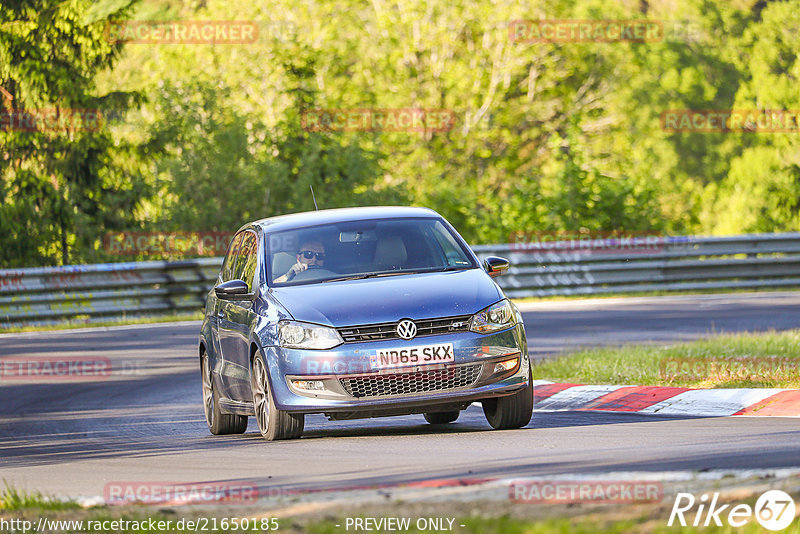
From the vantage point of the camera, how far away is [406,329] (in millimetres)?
8781

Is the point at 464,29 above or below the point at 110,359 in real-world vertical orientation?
above

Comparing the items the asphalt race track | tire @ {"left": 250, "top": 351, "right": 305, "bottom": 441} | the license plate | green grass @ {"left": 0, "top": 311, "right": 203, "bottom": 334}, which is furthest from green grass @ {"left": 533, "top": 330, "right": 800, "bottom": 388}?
green grass @ {"left": 0, "top": 311, "right": 203, "bottom": 334}

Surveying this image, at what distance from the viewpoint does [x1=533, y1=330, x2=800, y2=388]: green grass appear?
442 inches

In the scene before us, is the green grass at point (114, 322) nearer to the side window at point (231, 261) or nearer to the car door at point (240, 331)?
the side window at point (231, 261)

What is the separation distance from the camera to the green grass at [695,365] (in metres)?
11.2

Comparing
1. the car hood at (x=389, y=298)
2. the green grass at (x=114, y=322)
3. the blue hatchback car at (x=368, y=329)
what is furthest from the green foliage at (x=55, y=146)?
the car hood at (x=389, y=298)

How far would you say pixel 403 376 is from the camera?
345 inches

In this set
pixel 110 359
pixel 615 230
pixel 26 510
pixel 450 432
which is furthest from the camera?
pixel 615 230

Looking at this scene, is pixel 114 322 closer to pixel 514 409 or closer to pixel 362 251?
pixel 362 251

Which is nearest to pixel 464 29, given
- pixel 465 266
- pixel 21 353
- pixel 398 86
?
pixel 398 86

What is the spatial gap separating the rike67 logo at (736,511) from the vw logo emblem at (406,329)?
333 centimetres

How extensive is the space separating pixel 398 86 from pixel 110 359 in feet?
89.3

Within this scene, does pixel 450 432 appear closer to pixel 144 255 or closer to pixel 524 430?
pixel 524 430

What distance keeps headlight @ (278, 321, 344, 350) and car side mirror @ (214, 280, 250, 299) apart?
81 cm
